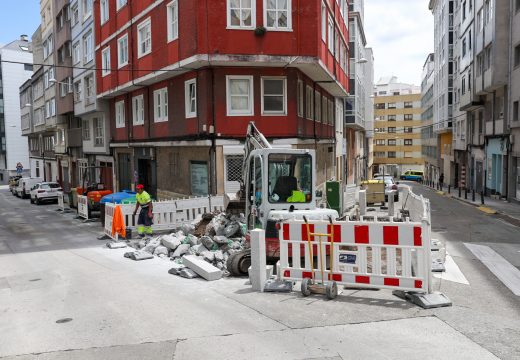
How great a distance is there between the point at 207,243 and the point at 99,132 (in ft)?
77.4

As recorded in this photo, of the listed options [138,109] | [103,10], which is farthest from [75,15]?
[138,109]

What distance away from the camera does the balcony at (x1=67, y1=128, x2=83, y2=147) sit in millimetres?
38250

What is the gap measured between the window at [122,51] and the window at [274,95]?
9.76 meters

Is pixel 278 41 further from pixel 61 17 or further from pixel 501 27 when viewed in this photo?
pixel 61 17

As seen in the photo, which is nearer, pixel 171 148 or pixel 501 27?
pixel 171 148

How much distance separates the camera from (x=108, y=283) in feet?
31.7

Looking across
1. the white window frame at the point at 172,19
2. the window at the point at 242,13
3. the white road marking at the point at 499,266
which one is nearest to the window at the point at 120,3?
the white window frame at the point at 172,19

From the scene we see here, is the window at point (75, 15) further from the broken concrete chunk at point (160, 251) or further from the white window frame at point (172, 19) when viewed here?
the broken concrete chunk at point (160, 251)

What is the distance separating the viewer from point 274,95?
19609mm

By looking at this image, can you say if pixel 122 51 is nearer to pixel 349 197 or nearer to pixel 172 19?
pixel 172 19

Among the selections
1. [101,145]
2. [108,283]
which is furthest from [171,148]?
[108,283]

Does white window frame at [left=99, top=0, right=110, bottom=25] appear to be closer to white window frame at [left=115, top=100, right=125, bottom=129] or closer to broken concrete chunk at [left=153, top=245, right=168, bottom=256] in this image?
white window frame at [left=115, top=100, right=125, bottom=129]

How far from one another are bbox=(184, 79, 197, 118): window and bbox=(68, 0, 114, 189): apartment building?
39.5 feet

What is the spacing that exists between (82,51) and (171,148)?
52.7ft
